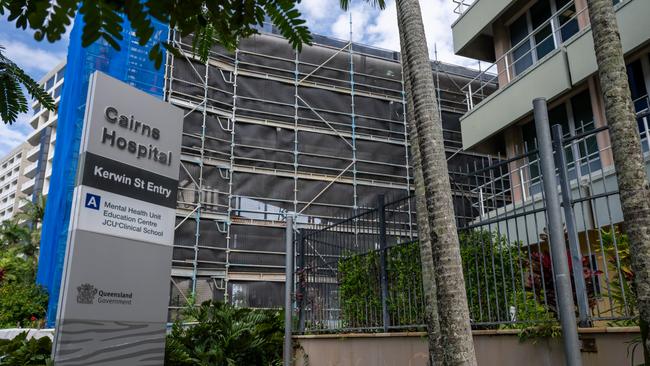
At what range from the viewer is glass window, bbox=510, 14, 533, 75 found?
1127 centimetres

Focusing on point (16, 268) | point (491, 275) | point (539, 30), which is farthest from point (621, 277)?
point (16, 268)

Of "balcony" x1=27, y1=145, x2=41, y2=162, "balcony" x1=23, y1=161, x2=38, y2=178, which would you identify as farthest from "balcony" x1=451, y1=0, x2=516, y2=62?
"balcony" x1=23, y1=161, x2=38, y2=178

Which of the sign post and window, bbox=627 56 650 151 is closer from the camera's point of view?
the sign post

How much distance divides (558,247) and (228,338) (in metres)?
5.78

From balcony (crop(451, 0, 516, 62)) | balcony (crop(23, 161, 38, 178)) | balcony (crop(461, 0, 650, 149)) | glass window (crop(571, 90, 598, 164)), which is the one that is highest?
balcony (crop(23, 161, 38, 178))

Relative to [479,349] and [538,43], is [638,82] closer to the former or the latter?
[538,43]

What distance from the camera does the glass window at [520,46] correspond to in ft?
37.0

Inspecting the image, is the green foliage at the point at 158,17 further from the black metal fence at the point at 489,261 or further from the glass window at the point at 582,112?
the glass window at the point at 582,112

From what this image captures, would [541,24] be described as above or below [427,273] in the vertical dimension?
above

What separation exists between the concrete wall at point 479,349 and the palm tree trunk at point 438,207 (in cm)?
66

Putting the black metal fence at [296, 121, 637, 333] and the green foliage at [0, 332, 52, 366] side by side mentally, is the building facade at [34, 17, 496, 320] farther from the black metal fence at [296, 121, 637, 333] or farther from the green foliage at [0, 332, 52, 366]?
the green foliage at [0, 332, 52, 366]

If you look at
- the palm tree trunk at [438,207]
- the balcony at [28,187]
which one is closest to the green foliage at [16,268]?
the palm tree trunk at [438,207]

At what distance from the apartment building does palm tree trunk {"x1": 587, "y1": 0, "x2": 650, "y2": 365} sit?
50396 millimetres

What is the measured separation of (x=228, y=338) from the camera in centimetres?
806
